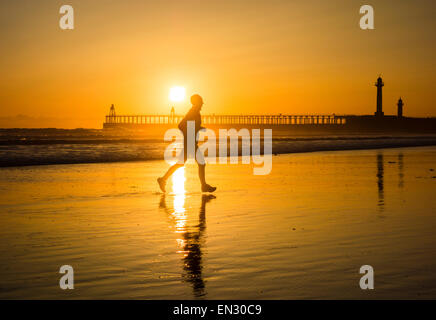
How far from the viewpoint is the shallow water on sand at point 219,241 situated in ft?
15.1

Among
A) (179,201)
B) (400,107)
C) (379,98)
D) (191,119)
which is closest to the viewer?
(179,201)

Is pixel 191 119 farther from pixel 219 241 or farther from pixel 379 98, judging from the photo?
pixel 379 98

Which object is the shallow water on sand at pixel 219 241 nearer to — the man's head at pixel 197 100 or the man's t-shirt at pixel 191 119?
the man's t-shirt at pixel 191 119

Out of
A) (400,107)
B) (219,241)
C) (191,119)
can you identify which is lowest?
(219,241)

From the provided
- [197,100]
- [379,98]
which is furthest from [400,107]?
[197,100]

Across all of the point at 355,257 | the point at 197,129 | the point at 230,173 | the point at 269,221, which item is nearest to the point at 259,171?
the point at 230,173

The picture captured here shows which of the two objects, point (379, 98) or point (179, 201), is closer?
point (179, 201)

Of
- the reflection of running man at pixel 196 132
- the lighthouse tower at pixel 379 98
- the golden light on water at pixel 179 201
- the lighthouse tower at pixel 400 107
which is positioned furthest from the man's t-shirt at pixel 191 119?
the lighthouse tower at pixel 400 107

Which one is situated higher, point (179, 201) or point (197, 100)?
point (197, 100)

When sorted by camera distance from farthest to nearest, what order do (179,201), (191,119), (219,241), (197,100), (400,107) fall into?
(400,107)
(197,100)
(191,119)
(179,201)
(219,241)

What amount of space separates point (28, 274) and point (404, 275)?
125 inches

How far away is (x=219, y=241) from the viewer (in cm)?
646
